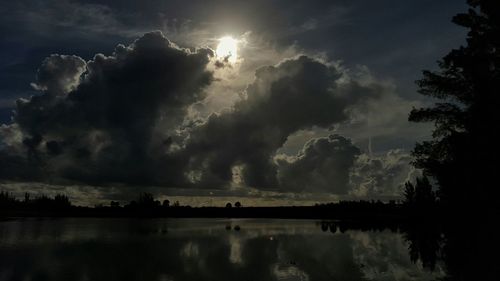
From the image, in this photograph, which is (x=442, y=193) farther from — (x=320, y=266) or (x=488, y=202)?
(x=320, y=266)

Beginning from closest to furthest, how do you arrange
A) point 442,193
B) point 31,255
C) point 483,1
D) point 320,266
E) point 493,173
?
point 493,173 < point 483,1 < point 442,193 < point 320,266 < point 31,255

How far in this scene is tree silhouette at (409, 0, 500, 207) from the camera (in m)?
32.6

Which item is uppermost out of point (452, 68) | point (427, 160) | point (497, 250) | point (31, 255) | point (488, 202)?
point (452, 68)

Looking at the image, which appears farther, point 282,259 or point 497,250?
point 282,259

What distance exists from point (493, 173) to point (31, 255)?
58.3m

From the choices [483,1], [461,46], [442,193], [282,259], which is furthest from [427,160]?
[282,259]

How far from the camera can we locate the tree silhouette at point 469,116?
107 feet

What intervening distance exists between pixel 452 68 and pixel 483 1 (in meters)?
5.09

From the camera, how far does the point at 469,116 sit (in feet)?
114

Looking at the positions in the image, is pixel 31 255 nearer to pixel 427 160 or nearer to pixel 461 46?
pixel 427 160

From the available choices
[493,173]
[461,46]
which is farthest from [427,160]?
[461,46]

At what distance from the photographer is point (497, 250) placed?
107 feet

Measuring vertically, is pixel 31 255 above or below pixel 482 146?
below

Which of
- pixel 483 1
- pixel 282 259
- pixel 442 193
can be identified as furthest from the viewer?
pixel 282 259
